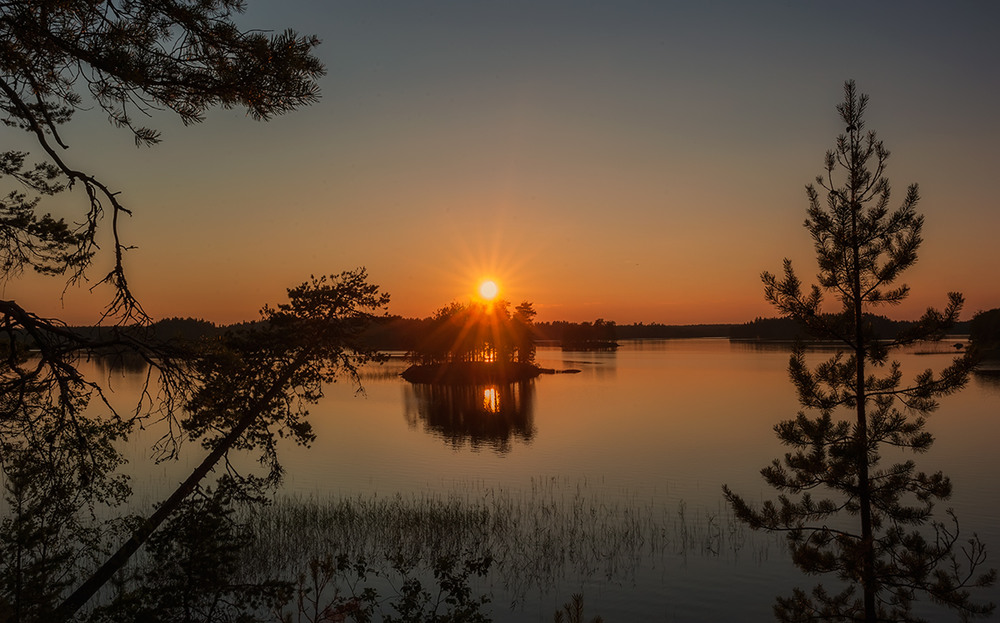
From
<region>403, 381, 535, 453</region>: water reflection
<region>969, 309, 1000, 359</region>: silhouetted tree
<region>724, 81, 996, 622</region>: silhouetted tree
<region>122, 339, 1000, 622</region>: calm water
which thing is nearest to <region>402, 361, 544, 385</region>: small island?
<region>403, 381, 535, 453</region>: water reflection

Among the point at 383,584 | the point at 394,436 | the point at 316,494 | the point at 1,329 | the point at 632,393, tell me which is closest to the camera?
the point at 1,329

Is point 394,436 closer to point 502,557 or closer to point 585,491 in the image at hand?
point 585,491

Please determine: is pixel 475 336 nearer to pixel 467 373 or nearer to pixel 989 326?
pixel 467 373

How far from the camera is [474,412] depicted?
7044 centimetres

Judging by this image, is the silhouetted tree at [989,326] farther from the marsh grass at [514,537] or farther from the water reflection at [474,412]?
the marsh grass at [514,537]

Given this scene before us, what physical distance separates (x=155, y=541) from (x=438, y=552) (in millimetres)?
13245

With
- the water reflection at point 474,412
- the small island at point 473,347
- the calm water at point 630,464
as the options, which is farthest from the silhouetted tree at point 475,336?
the calm water at point 630,464

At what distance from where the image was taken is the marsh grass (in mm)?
21281

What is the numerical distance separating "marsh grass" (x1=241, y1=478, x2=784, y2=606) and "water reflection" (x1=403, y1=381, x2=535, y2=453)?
62.7 feet

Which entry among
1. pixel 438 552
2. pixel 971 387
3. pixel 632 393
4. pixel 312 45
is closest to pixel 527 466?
pixel 438 552

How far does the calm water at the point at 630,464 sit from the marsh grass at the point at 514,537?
0.17 m

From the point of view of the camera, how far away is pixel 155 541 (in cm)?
1097

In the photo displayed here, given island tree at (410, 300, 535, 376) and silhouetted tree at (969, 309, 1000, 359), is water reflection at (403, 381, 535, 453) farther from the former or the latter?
silhouetted tree at (969, 309, 1000, 359)

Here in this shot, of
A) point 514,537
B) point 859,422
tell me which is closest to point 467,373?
point 514,537
